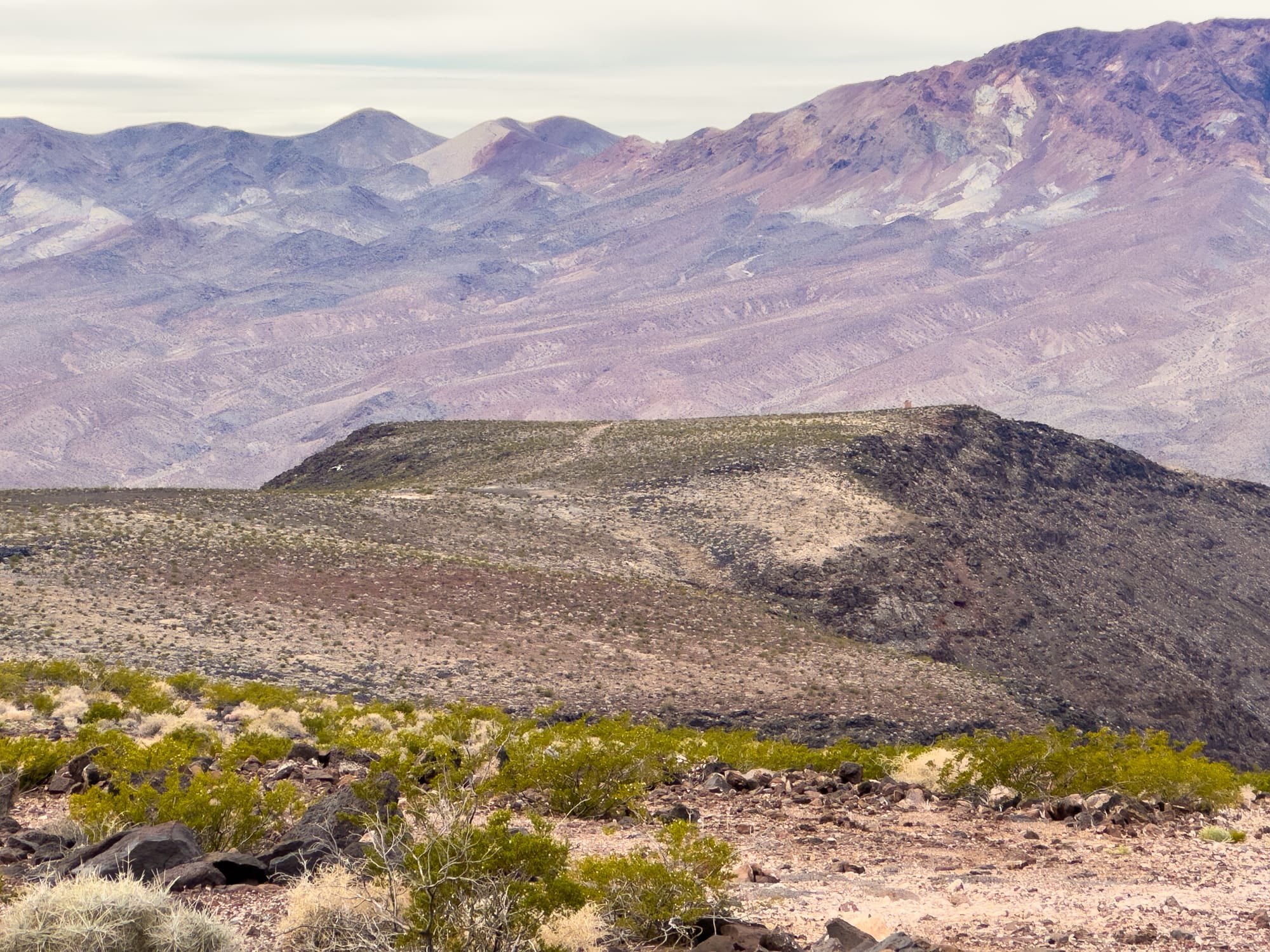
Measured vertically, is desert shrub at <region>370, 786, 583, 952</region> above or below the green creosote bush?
above

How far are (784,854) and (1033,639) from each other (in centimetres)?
3428

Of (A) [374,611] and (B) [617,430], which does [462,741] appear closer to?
(A) [374,611]

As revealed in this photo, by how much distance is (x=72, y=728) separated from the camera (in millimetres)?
21719

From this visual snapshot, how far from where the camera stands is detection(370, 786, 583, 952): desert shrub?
32.3 ft

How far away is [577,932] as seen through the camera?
10.7m

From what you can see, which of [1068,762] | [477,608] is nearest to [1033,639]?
[477,608]

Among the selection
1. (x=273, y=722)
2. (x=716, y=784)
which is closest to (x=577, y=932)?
(x=716, y=784)

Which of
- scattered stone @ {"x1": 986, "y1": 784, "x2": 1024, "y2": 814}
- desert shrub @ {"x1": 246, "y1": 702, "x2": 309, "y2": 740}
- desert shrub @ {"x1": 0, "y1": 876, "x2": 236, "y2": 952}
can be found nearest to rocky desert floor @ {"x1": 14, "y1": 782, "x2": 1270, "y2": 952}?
scattered stone @ {"x1": 986, "y1": 784, "x2": 1024, "y2": 814}

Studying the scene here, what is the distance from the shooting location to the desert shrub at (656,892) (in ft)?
36.3

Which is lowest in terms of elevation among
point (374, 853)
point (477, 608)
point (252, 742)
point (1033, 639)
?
point (1033, 639)

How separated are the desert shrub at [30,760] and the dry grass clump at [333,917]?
7257 millimetres

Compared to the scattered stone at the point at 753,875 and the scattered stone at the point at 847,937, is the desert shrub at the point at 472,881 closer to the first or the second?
the scattered stone at the point at 847,937

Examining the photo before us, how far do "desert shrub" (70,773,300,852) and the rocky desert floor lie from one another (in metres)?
1.57

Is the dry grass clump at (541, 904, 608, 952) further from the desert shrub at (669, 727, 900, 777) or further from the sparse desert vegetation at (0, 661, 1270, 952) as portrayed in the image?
the desert shrub at (669, 727, 900, 777)
